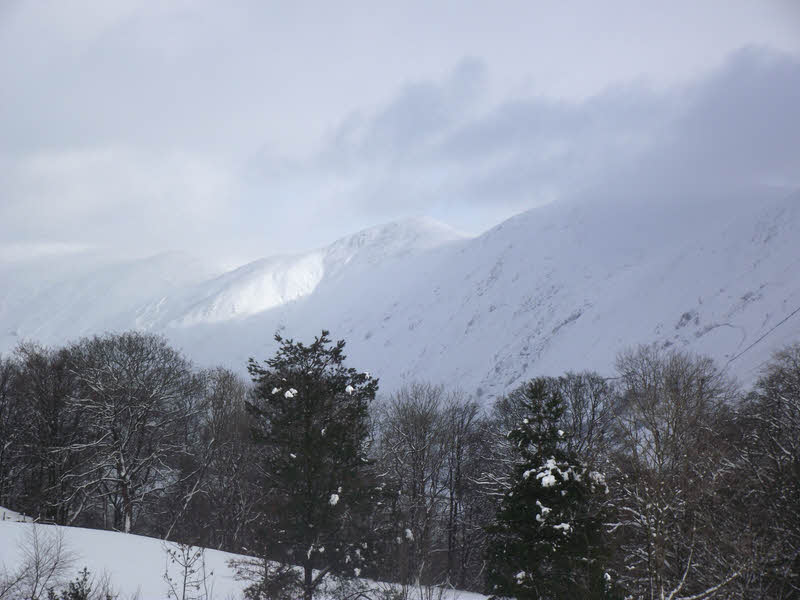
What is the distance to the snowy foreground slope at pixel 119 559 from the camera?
18.1 m

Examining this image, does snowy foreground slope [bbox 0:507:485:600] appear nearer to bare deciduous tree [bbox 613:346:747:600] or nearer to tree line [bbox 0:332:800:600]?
tree line [bbox 0:332:800:600]

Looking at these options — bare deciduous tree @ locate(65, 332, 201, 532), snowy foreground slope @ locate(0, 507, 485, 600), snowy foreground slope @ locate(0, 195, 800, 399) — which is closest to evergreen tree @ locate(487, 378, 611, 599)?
snowy foreground slope @ locate(0, 507, 485, 600)

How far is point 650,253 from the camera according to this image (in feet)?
384

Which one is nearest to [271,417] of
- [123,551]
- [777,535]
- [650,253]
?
[123,551]

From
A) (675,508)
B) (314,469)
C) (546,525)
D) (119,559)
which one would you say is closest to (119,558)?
(119,559)

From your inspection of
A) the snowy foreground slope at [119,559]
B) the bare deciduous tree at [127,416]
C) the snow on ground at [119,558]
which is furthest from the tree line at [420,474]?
the snow on ground at [119,558]

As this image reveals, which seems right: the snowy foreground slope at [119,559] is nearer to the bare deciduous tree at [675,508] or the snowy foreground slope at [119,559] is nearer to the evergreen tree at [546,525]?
the evergreen tree at [546,525]

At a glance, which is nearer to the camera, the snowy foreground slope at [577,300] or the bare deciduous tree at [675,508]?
the bare deciduous tree at [675,508]

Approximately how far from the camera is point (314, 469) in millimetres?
19391

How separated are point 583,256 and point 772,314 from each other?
60.6 metres

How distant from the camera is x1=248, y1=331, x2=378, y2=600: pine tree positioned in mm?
19047

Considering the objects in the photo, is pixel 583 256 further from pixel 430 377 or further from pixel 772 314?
pixel 772 314

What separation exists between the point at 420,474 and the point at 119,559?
17309 mm

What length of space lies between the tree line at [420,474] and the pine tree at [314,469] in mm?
64
